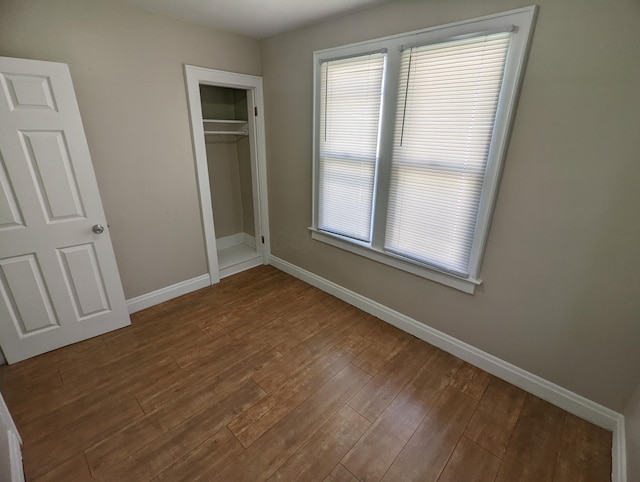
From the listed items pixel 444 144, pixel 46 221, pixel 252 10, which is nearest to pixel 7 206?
pixel 46 221

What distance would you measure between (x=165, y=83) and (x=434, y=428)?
10.7ft

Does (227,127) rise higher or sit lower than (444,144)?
higher

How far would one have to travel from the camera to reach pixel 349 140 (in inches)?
96.1

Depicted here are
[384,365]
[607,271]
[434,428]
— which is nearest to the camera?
[607,271]

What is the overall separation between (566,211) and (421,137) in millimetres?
967

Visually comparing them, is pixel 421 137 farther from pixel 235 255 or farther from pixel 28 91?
pixel 235 255

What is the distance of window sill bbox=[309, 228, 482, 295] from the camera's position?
204 centimetres

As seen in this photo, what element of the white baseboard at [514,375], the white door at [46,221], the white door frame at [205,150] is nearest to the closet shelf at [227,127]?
the white door frame at [205,150]

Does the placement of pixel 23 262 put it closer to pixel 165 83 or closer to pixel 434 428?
pixel 165 83

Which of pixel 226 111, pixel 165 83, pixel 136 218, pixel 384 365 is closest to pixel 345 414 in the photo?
pixel 384 365

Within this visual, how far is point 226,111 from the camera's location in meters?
3.64

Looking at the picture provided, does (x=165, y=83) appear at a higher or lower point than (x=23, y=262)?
higher

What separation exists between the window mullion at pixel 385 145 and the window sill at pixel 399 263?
0.33 feet

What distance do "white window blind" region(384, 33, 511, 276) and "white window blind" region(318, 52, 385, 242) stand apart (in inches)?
8.8
